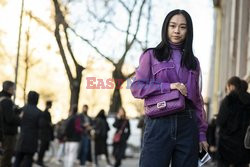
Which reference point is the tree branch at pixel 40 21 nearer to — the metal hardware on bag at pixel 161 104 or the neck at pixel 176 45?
the neck at pixel 176 45

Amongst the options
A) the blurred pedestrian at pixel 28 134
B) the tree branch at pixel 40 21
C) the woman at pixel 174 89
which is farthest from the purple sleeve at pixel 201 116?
the tree branch at pixel 40 21

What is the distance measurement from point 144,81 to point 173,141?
0.47m

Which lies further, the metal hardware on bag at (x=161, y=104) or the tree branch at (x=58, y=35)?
the tree branch at (x=58, y=35)

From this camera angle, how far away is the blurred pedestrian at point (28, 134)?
1316 cm

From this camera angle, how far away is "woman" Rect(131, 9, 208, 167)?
17.1 ft

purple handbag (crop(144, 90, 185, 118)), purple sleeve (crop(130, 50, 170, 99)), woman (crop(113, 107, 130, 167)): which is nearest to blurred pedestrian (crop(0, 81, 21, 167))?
purple sleeve (crop(130, 50, 170, 99))

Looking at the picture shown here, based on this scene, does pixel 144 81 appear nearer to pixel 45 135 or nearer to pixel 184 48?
pixel 184 48

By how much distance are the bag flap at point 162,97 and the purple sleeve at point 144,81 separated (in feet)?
0.13

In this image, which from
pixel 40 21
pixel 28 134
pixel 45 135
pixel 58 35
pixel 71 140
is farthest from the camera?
pixel 40 21

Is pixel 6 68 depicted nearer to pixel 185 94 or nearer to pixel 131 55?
pixel 131 55

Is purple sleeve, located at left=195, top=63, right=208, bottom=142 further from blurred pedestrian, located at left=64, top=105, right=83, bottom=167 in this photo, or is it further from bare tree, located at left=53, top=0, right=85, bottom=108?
bare tree, located at left=53, top=0, right=85, bottom=108

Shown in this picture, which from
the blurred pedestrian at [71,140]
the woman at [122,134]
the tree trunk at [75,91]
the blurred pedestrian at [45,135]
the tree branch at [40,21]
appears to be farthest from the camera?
the tree trunk at [75,91]

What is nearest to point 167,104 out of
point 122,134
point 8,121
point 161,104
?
point 161,104

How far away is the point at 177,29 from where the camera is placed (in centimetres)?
537
